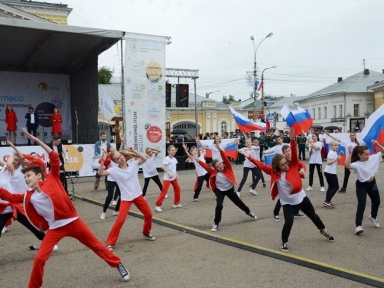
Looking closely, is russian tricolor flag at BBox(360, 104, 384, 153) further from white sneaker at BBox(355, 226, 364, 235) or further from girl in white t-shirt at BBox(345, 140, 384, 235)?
white sneaker at BBox(355, 226, 364, 235)

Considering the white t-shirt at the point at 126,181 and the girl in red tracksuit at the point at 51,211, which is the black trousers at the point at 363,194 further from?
the girl in red tracksuit at the point at 51,211

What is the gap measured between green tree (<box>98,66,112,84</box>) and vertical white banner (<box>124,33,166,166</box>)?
3765 centimetres

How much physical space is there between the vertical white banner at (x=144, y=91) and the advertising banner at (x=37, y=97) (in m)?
6.71

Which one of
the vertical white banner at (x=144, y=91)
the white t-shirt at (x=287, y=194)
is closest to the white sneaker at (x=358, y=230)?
the white t-shirt at (x=287, y=194)

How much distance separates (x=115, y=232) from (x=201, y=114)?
42.5 m

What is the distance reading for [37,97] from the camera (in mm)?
22781

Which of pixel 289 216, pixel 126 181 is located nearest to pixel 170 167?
pixel 126 181

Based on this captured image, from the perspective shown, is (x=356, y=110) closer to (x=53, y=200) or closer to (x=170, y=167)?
(x=170, y=167)

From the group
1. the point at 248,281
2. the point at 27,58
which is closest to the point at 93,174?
the point at 27,58

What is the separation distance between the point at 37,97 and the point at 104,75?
3391cm

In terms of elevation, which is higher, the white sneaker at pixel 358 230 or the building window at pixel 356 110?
the building window at pixel 356 110

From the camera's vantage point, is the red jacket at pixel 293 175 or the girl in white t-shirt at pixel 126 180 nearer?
the red jacket at pixel 293 175

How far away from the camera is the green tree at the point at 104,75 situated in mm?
54719

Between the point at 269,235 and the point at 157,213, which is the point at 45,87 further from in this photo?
the point at 269,235
